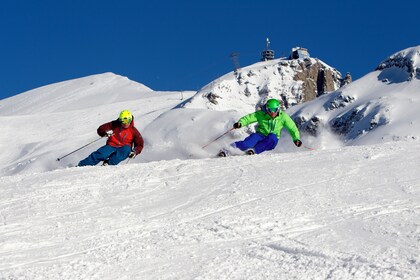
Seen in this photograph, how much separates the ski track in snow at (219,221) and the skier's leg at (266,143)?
389 cm

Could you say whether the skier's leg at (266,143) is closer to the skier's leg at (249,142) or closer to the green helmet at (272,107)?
the skier's leg at (249,142)

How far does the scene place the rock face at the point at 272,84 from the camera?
253 feet

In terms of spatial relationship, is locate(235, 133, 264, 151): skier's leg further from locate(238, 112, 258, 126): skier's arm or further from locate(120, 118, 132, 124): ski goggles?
locate(120, 118, 132, 124): ski goggles

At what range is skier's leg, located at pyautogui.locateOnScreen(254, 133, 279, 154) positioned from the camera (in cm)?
1290

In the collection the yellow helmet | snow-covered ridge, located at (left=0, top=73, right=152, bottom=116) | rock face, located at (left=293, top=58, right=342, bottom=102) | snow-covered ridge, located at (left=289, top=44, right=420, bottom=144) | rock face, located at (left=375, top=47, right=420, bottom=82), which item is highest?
snow-covered ridge, located at (left=0, top=73, right=152, bottom=116)

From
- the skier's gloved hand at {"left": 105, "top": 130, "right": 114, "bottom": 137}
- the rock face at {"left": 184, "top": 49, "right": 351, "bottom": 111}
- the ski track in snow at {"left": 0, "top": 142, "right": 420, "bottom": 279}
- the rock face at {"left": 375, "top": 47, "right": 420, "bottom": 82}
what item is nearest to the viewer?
the ski track in snow at {"left": 0, "top": 142, "right": 420, "bottom": 279}

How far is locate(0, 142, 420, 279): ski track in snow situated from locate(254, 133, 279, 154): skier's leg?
389 centimetres

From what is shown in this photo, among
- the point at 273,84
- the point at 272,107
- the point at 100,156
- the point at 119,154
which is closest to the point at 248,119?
the point at 272,107

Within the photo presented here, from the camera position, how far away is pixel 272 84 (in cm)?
8362

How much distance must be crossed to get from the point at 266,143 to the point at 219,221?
7607 mm

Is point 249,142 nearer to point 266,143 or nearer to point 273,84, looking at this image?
point 266,143

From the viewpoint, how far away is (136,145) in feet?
40.7

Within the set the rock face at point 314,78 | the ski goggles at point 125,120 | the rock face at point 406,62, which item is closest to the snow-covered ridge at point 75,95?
the rock face at point 314,78

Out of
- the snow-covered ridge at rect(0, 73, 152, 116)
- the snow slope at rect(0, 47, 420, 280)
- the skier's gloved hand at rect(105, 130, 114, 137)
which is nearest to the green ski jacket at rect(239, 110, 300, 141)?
the skier's gloved hand at rect(105, 130, 114, 137)
